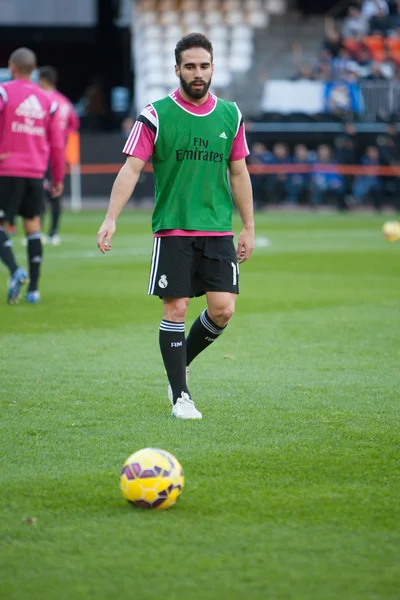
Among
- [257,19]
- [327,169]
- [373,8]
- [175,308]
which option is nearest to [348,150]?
[327,169]

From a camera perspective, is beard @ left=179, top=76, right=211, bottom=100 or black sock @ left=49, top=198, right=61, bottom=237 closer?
beard @ left=179, top=76, right=211, bottom=100

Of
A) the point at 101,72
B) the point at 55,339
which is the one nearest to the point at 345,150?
the point at 101,72

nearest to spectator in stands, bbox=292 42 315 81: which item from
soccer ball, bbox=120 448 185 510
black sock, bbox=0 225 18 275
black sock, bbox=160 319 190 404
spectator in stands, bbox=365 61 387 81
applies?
spectator in stands, bbox=365 61 387 81

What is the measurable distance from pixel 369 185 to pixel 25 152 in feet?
59.0

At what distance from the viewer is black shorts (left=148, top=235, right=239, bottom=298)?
590 centimetres

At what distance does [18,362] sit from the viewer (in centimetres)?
779

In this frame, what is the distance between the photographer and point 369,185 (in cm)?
2769

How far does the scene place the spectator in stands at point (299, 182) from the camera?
2764cm

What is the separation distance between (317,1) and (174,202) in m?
30.4

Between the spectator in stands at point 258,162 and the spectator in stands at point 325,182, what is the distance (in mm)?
1290

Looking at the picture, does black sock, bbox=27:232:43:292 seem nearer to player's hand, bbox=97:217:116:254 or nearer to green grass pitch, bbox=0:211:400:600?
green grass pitch, bbox=0:211:400:600

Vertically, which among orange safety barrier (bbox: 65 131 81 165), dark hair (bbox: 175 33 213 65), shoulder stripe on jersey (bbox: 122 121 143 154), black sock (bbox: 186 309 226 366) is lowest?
orange safety barrier (bbox: 65 131 81 165)

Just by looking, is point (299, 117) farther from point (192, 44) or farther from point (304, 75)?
point (192, 44)

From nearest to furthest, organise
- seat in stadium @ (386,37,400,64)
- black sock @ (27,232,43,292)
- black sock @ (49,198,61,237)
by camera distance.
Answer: black sock @ (27,232,43,292)
black sock @ (49,198,61,237)
seat in stadium @ (386,37,400,64)
